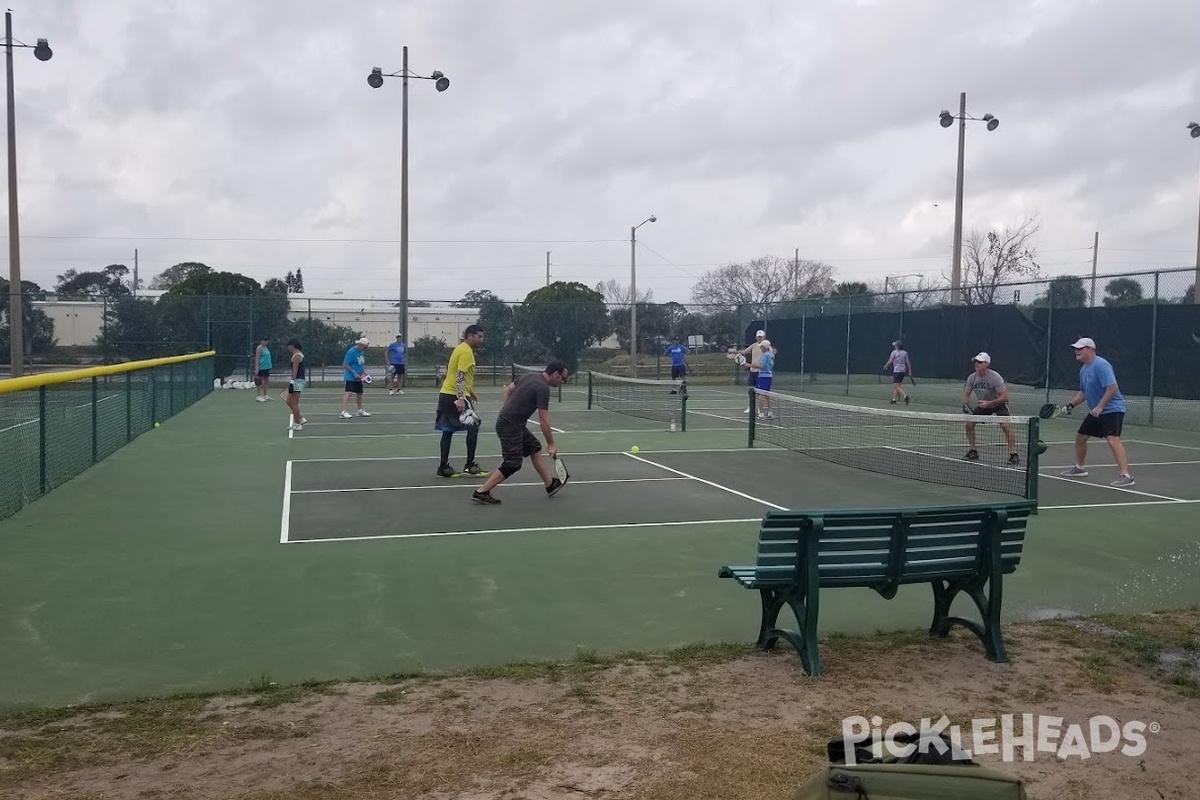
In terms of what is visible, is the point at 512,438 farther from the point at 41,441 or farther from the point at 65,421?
the point at 65,421

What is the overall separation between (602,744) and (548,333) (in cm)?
3133

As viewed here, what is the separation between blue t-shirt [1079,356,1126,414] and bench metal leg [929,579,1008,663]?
259 inches

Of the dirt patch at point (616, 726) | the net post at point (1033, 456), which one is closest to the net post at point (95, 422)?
the dirt patch at point (616, 726)

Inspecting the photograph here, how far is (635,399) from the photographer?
24.1m

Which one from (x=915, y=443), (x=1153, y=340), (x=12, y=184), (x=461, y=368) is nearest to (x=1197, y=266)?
(x=1153, y=340)

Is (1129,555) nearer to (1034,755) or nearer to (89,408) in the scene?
(1034,755)

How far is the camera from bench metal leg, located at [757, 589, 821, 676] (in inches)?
207

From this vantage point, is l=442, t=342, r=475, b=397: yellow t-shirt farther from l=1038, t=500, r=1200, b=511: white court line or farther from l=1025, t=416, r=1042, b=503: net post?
l=1038, t=500, r=1200, b=511: white court line

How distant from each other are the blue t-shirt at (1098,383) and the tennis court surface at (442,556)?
36.2 inches

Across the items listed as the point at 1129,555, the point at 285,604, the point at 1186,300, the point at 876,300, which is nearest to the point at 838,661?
the point at 285,604

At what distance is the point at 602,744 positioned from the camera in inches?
169

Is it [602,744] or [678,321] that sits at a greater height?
[678,321]

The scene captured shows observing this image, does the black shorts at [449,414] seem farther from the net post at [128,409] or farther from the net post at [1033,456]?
the net post at [128,409]

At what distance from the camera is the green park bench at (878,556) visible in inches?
207
